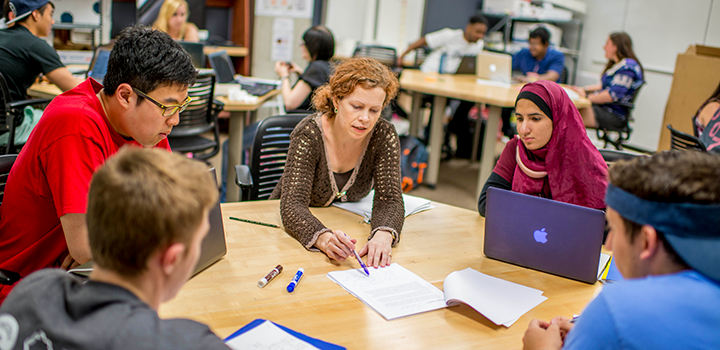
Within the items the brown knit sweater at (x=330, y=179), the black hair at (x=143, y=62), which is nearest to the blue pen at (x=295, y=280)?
the brown knit sweater at (x=330, y=179)

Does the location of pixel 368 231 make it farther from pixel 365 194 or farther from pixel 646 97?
pixel 646 97

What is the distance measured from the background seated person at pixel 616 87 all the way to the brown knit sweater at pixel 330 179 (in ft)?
10.7

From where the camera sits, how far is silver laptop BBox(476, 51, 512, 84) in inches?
197

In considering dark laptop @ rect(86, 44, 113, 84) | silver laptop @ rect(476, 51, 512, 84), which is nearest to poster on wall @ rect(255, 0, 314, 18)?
silver laptop @ rect(476, 51, 512, 84)

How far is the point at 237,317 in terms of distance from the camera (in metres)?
1.13

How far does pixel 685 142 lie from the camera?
302 cm

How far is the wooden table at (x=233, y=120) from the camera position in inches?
134

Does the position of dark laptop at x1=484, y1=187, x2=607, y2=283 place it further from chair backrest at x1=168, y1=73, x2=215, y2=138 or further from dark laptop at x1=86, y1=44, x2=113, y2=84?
dark laptop at x1=86, y1=44, x2=113, y2=84

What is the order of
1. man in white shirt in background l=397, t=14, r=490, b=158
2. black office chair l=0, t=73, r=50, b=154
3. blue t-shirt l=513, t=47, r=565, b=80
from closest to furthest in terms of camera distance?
black office chair l=0, t=73, r=50, b=154 < blue t-shirt l=513, t=47, r=565, b=80 < man in white shirt in background l=397, t=14, r=490, b=158

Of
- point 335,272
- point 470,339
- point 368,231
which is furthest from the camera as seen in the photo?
point 368,231

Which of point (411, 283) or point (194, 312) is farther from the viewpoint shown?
point (411, 283)

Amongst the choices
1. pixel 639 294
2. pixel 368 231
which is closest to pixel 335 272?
pixel 368 231

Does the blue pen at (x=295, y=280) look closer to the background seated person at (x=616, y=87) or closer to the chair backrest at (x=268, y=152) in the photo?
the chair backrest at (x=268, y=152)

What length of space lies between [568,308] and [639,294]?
56 cm
